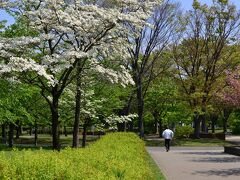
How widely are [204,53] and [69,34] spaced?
102 ft

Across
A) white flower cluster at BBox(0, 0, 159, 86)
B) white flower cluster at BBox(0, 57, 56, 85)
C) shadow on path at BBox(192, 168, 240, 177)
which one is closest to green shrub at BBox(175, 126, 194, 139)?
white flower cluster at BBox(0, 0, 159, 86)

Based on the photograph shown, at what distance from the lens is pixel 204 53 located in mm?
46875

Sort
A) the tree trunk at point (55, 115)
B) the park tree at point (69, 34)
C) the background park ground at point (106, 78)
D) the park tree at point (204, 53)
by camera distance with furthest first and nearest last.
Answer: the park tree at point (204, 53)
the tree trunk at point (55, 115)
the park tree at point (69, 34)
the background park ground at point (106, 78)

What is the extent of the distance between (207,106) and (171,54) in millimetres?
6457

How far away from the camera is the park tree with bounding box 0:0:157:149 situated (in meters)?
16.1

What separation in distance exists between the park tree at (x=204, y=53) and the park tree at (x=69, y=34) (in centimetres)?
2622

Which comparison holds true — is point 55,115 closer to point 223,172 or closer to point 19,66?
point 19,66

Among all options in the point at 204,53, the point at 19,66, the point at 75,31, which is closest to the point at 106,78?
the point at 75,31

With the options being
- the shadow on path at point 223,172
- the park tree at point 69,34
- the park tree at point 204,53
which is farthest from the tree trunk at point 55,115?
the park tree at point 204,53

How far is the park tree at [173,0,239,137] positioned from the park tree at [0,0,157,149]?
26222mm

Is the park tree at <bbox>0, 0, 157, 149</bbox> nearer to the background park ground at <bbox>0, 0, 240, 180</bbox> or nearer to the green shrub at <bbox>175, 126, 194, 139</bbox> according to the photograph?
the background park ground at <bbox>0, 0, 240, 180</bbox>

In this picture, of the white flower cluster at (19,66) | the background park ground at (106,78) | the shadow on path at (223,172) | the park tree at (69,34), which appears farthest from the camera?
the park tree at (69,34)

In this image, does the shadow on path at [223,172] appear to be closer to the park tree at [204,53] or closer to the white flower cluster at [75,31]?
the white flower cluster at [75,31]

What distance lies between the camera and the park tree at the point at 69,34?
52.7 feet
